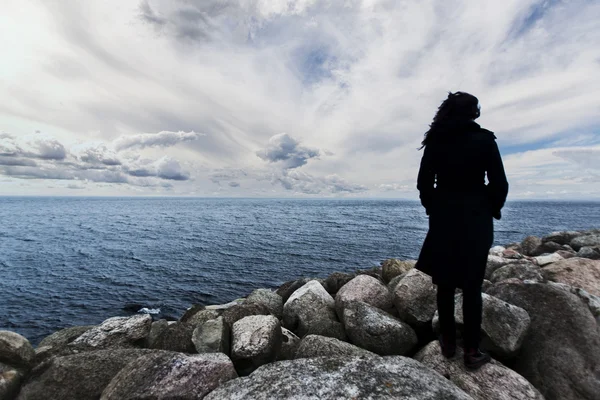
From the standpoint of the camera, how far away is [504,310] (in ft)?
16.2

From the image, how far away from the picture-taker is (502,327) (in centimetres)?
482

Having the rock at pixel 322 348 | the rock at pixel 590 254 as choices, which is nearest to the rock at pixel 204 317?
the rock at pixel 322 348

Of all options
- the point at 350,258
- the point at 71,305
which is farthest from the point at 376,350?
the point at 350,258

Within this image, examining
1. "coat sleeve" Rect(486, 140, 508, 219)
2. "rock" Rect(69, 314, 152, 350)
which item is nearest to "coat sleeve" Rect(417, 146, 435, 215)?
"coat sleeve" Rect(486, 140, 508, 219)

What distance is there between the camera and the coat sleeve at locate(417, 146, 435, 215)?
413 cm

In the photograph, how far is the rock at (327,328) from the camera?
274 inches

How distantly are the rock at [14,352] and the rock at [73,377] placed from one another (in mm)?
631

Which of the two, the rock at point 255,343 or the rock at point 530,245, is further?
the rock at point 530,245

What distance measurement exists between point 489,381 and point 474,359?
0.97 ft

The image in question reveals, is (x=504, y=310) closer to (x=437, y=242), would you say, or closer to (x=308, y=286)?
(x=437, y=242)

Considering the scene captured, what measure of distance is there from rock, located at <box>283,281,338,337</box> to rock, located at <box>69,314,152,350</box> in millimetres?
3727

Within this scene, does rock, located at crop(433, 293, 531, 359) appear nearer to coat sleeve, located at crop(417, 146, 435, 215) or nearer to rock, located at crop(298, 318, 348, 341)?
coat sleeve, located at crop(417, 146, 435, 215)

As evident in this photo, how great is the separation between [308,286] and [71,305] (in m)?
17.1

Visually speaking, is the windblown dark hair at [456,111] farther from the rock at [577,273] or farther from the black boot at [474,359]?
the rock at [577,273]
